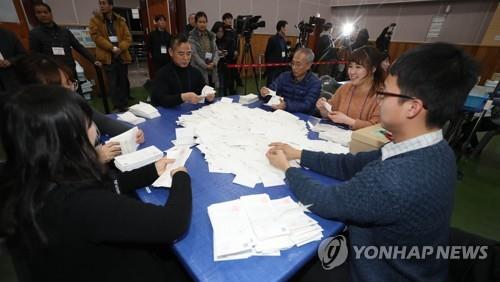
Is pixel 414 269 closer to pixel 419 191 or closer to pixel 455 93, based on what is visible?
pixel 419 191

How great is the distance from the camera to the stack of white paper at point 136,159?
3.73ft

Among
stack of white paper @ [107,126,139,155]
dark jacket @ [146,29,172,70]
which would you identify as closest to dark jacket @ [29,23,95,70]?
dark jacket @ [146,29,172,70]

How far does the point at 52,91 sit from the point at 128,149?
743mm

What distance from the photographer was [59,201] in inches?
22.8

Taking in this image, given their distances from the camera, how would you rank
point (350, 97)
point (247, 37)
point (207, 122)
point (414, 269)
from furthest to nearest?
point (247, 37) → point (350, 97) → point (207, 122) → point (414, 269)

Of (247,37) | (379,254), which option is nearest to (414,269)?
(379,254)

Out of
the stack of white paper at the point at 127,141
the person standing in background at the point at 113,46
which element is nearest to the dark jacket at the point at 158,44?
the person standing in background at the point at 113,46

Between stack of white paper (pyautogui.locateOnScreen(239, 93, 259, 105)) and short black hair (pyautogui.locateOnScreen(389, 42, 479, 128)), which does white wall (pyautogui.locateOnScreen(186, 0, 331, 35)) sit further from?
short black hair (pyautogui.locateOnScreen(389, 42, 479, 128))

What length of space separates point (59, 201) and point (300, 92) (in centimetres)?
208

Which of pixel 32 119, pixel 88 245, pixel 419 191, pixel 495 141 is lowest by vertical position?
pixel 495 141

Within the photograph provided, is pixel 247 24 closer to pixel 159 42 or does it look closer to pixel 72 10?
pixel 159 42

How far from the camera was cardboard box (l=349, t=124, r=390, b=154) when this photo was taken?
1239 mm

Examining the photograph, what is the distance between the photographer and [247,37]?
4805 mm

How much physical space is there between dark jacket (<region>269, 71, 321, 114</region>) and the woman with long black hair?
177 cm
